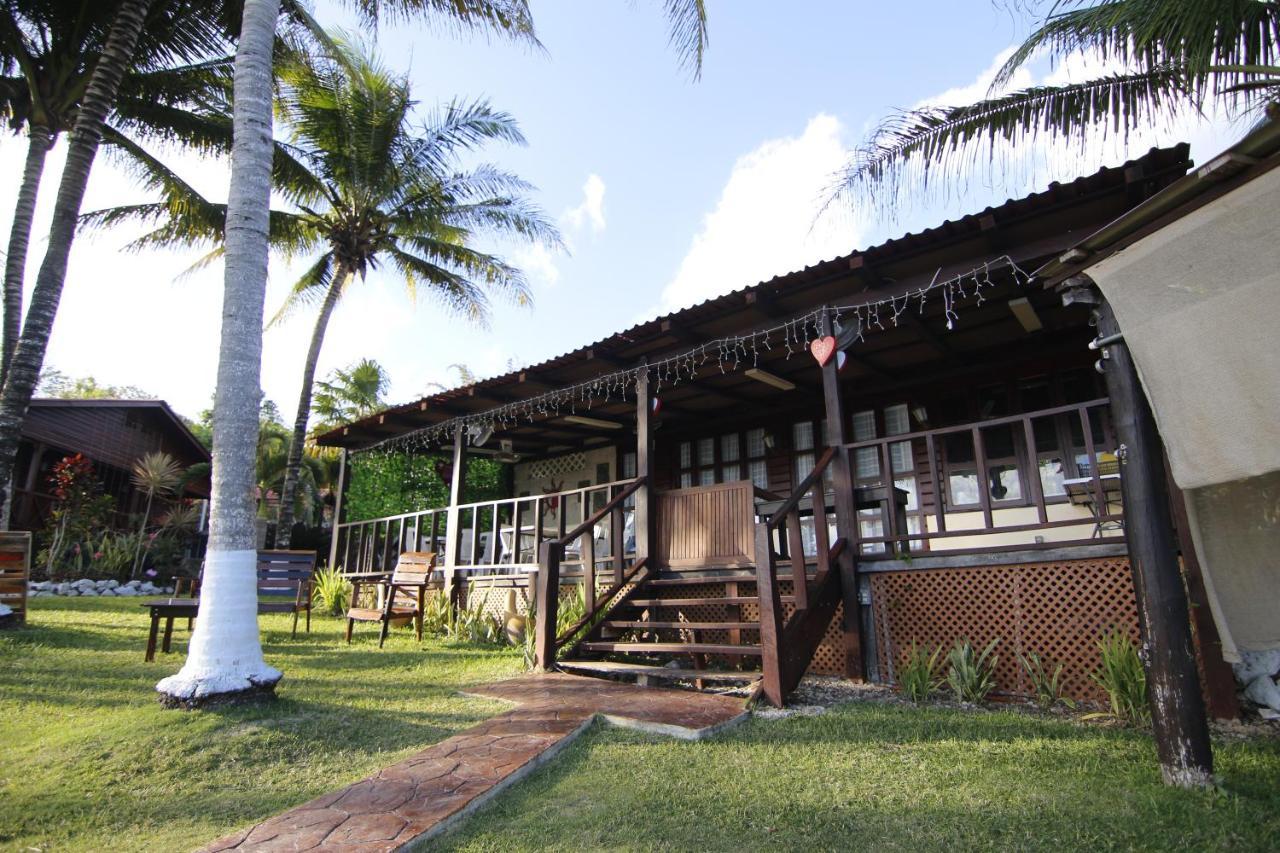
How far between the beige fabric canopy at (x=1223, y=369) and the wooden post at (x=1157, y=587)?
0.22m

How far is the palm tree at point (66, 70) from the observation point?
380 inches

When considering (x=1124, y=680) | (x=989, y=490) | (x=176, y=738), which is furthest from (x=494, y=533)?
(x=1124, y=680)

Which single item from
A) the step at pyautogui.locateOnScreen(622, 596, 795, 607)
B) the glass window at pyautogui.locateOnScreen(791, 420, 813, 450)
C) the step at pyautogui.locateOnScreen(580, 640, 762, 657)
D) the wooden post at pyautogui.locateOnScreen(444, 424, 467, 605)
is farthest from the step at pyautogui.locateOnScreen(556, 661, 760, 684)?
the glass window at pyautogui.locateOnScreen(791, 420, 813, 450)

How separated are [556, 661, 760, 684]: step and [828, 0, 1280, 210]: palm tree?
16.4 ft

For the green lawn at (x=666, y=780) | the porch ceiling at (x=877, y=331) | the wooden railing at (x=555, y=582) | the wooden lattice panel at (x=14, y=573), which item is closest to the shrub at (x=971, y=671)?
the green lawn at (x=666, y=780)

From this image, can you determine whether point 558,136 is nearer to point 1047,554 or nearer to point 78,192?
point 78,192

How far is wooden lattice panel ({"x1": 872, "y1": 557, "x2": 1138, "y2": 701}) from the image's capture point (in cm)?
480

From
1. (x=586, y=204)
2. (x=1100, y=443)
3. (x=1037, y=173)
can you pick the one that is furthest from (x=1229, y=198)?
(x=586, y=204)

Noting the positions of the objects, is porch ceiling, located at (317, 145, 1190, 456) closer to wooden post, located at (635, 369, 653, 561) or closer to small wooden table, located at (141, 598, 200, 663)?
wooden post, located at (635, 369, 653, 561)

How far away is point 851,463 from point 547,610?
12.2ft

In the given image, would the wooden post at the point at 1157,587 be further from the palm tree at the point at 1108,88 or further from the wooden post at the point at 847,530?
the palm tree at the point at 1108,88

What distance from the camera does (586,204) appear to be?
16406 mm

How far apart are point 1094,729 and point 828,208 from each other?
540cm

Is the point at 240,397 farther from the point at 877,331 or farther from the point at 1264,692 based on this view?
the point at 1264,692
